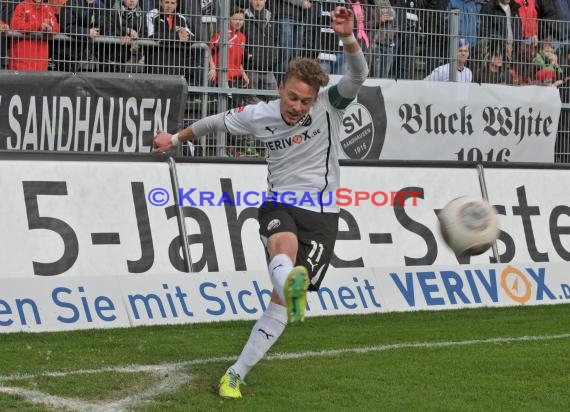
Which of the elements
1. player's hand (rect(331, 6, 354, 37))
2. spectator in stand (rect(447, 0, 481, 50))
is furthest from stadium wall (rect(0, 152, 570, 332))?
player's hand (rect(331, 6, 354, 37))

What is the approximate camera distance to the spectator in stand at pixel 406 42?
14.1 metres

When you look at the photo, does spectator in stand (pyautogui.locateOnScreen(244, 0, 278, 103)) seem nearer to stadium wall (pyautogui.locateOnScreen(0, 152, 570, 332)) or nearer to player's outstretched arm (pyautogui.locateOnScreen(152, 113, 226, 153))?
stadium wall (pyautogui.locateOnScreen(0, 152, 570, 332))

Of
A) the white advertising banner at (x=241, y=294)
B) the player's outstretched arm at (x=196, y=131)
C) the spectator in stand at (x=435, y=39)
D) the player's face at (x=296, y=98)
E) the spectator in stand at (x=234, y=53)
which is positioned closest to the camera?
the player's face at (x=296, y=98)

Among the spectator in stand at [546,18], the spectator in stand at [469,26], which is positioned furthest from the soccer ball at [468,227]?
the spectator in stand at [546,18]

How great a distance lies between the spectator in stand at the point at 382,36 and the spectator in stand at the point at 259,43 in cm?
137

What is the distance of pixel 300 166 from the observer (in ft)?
24.1

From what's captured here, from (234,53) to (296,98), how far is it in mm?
6174

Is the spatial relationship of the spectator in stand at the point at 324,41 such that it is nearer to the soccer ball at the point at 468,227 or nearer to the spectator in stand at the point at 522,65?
the spectator in stand at the point at 522,65

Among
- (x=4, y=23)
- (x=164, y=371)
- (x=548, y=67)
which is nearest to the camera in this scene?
(x=164, y=371)

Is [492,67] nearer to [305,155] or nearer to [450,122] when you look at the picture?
[450,122]

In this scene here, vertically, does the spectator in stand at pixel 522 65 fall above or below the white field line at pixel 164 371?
above

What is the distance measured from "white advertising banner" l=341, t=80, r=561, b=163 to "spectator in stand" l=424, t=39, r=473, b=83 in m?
0.19

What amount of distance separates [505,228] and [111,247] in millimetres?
4338

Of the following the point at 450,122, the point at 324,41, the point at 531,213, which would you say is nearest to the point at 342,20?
the point at 531,213
